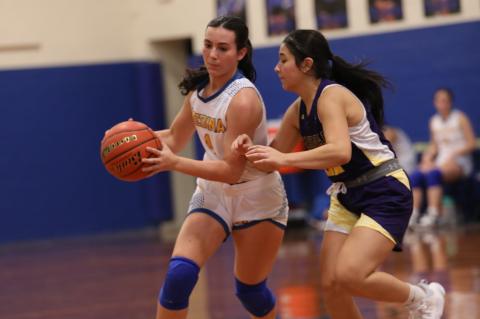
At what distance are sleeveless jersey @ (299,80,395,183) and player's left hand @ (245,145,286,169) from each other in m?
0.27

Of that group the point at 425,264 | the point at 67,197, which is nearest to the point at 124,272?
the point at 425,264

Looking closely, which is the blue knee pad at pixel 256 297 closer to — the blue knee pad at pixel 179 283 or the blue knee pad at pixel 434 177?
the blue knee pad at pixel 179 283

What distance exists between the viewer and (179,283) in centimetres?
486

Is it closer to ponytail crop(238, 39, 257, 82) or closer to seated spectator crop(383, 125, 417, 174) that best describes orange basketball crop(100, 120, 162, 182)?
ponytail crop(238, 39, 257, 82)

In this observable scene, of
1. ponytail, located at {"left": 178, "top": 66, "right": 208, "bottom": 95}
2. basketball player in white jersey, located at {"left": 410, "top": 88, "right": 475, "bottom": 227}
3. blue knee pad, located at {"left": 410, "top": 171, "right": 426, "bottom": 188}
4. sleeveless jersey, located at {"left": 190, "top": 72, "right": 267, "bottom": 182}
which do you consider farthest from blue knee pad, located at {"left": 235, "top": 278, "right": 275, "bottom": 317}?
blue knee pad, located at {"left": 410, "top": 171, "right": 426, "bottom": 188}

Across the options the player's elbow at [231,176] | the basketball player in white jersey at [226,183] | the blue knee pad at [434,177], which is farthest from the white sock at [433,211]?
the player's elbow at [231,176]

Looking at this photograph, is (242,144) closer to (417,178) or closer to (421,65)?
(417,178)

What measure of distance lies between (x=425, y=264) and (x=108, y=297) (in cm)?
261

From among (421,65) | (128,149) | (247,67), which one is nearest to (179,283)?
(128,149)

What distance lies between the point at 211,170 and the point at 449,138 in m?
6.44

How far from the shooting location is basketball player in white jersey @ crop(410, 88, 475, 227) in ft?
35.2

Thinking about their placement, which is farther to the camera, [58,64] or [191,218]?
[58,64]

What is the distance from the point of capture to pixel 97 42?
13.4 meters

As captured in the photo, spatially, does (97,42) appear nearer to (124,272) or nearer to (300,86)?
(124,272)
